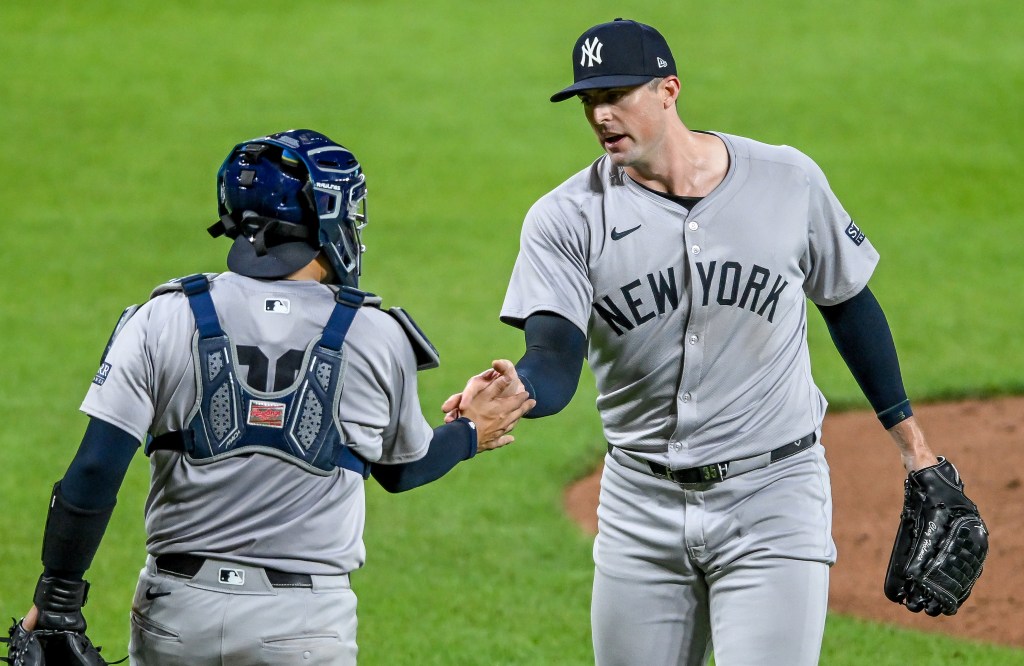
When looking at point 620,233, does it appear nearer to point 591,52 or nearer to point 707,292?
point 707,292

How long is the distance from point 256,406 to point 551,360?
1101mm

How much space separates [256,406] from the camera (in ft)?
11.3

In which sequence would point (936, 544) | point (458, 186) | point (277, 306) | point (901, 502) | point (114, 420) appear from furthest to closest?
point (458, 186) < point (901, 502) < point (936, 544) < point (277, 306) < point (114, 420)

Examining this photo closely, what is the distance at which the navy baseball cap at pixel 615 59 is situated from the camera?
4266 mm

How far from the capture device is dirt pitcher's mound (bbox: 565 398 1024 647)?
24.4 feet

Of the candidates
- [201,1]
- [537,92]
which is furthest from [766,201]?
[201,1]

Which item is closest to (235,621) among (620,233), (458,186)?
(620,233)

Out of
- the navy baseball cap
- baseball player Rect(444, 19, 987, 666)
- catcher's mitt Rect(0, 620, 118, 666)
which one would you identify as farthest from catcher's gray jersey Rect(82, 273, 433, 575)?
the navy baseball cap

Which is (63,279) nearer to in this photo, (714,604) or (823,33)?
(714,604)

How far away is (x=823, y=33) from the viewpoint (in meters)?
22.3

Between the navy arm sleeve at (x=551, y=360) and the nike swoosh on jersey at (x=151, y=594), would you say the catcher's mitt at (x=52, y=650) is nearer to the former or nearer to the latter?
the nike swoosh on jersey at (x=151, y=594)

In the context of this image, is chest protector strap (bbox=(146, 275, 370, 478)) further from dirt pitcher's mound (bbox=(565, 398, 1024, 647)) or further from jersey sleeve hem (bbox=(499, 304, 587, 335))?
dirt pitcher's mound (bbox=(565, 398, 1024, 647))

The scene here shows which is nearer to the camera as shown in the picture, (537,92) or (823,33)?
(537,92)

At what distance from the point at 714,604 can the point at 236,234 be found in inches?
67.6
